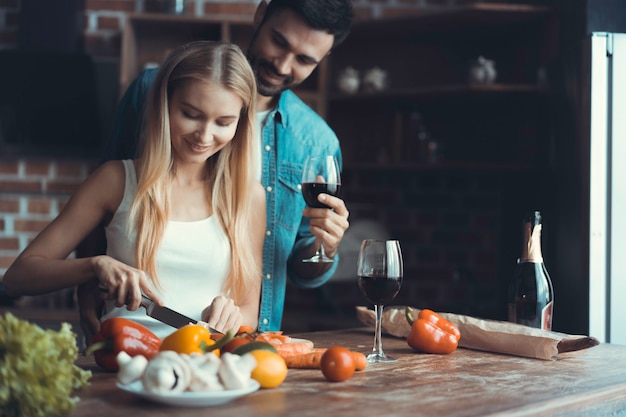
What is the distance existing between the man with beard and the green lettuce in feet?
3.18

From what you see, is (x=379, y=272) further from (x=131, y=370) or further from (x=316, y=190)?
(x=131, y=370)

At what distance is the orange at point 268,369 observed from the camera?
116cm

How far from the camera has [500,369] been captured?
1.44 m

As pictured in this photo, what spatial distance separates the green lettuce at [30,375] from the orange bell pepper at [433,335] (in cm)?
80

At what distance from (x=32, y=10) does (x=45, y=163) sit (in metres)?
0.73

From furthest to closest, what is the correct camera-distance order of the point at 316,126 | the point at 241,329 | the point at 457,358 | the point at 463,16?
the point at 463,16, the point at 316,126, the point at 457,358, the point at 241,329

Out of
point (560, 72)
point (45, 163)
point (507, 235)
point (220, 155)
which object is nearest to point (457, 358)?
point (220, 155)

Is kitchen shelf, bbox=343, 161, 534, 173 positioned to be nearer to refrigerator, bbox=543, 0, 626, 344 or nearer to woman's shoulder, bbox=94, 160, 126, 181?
refrigerator, bbox=543, 0, 626, 344

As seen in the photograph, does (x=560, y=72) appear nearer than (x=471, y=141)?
Yes

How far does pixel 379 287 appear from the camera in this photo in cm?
148

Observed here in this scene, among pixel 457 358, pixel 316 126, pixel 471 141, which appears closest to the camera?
pixel 457 358

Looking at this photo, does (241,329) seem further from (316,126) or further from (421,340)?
(316,126)

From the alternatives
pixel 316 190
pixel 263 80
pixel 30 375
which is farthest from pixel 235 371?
pixel 263 80

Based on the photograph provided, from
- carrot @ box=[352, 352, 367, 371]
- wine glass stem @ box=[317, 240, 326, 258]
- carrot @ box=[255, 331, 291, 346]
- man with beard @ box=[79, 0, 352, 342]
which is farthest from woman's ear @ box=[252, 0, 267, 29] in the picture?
carrot @ box=[352, 352, 367, 371]
